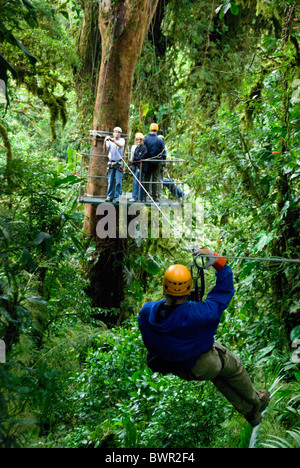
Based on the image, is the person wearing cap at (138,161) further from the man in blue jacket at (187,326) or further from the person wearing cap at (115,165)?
the man in blue jacket at (187,326)

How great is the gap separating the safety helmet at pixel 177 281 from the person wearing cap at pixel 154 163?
4224 mm

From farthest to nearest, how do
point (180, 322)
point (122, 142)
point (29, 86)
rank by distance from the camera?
point (29, 86) < point (122, 142) < point (180, 322)

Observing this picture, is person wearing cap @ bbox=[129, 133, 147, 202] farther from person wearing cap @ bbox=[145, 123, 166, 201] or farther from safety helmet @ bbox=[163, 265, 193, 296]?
safety helmet @ bbox=[163, 265, 193, 296]

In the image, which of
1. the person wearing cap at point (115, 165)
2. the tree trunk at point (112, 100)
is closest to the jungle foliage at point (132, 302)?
the tree trunk at point (112, 100)

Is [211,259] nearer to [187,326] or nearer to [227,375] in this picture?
[187,326]

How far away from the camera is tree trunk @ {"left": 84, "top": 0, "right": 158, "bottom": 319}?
25.4 feet

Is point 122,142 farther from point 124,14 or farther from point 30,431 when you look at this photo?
point 30,431

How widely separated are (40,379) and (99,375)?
73.5 inches

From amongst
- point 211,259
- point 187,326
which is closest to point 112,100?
point 211,259

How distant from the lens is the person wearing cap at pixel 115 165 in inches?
285

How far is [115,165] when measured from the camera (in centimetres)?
723

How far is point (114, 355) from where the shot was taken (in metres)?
5.18

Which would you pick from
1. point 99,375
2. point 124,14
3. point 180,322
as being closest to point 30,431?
point 99,375

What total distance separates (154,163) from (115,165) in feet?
2.16
